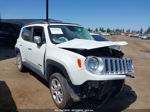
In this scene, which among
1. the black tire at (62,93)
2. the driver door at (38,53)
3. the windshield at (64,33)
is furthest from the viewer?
the driver door at (38,53)

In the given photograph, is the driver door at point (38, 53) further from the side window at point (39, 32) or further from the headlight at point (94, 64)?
the headlight at point (94, 64)

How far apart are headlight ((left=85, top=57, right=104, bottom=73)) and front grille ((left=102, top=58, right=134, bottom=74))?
9 cm

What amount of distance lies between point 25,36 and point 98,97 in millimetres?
3532

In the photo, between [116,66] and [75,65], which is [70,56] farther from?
[116,66]

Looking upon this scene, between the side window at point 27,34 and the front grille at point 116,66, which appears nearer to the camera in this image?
the front grille at point 116,66

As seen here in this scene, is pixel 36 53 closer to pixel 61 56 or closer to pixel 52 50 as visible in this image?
pixel 52 50

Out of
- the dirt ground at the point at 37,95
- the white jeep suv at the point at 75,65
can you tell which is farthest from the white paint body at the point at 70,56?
the dirt ground at the point at 37,95

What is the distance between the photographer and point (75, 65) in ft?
11.7

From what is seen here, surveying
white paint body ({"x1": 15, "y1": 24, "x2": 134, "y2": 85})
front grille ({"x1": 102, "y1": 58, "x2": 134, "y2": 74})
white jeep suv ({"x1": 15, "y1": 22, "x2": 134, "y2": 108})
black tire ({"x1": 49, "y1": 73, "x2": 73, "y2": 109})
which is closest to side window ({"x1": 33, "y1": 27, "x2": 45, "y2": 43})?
white jeep suv ({"x1": 15, "y1": 22, "x2": 134, "y2": 108})

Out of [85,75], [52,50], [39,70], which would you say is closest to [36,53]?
[39,70]

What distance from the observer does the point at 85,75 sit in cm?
345

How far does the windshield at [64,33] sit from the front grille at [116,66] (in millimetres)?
1428

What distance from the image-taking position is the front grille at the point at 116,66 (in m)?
3.60

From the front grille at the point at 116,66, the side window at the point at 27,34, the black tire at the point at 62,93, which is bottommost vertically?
the black tire at the point at 62,93
